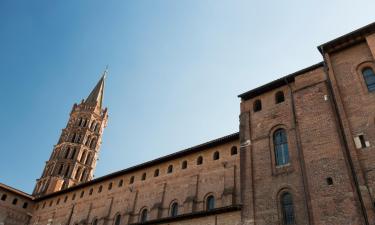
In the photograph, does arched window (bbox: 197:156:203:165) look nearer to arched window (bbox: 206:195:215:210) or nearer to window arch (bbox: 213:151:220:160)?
window arch (bbox: 213:151:220:160)

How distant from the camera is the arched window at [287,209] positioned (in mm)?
14249

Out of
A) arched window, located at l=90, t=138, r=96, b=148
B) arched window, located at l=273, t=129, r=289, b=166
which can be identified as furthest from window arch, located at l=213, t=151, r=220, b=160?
arched window, located at l=90, t=138, r=96, b=148

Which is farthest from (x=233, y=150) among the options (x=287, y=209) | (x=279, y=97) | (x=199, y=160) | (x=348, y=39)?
(x=348, y=39)

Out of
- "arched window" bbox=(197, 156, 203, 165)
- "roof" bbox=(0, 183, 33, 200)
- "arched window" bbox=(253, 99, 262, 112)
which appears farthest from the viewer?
Result: "roof" bbox=(0, 183, 33, 200)

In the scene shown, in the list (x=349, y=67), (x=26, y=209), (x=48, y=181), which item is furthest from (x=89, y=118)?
(x=349, y=67)

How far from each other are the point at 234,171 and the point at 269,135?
4.56 metres

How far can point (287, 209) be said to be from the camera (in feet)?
47.8

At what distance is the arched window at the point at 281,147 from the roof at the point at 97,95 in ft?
134

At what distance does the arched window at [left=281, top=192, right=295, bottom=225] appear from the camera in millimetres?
14249

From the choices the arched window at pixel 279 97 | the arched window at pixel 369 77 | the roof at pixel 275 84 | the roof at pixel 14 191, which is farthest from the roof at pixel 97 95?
the arched window at pixel 369 77

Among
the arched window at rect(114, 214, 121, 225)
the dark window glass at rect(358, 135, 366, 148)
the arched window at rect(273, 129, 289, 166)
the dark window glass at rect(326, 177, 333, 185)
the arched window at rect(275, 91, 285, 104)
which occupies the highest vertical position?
the arched window at rect(275, 91, 285, 104)

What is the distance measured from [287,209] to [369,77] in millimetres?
7457

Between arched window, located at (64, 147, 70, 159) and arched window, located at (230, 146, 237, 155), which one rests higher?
arched window, located at (64, 147, 70, 159)

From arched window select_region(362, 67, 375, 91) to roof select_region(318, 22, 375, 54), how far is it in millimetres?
1748
